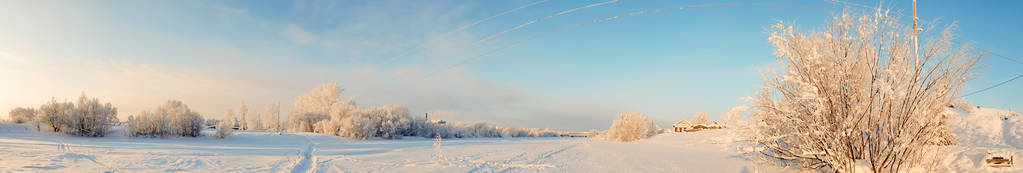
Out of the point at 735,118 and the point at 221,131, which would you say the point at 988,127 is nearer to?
the point at 735,118

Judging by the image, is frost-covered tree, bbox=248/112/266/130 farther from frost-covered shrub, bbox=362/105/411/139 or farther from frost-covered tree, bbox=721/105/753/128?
frost-covered tree, bbox=721/105/753/128

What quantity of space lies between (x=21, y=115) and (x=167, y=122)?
14.1 ft

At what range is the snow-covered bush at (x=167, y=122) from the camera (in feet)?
44.4

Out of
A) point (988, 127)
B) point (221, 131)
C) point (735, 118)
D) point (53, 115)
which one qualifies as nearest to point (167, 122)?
point (221, 131)

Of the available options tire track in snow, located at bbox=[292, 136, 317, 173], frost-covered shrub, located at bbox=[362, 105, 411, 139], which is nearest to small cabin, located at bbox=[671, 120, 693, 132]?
frost-covered shrub, located at bbox=[362, 105, 411, 139]

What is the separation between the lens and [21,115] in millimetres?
13906

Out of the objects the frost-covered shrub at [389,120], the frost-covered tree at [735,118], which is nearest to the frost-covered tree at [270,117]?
the frost-covered shrub at [389,120]

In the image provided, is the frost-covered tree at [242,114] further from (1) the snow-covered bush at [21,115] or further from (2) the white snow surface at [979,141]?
(2) the white snow surface at [979,141]

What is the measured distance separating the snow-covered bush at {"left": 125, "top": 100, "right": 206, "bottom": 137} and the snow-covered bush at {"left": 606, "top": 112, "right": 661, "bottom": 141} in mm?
22447

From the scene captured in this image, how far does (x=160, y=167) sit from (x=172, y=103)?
1005 centimetres

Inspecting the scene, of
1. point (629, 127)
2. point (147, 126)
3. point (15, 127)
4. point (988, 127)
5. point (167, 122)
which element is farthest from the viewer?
point (629, 127)

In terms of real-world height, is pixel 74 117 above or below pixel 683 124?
above

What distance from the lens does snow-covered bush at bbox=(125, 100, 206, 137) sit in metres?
13.5

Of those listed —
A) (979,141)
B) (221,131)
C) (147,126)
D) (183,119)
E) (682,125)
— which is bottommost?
(682,125)
